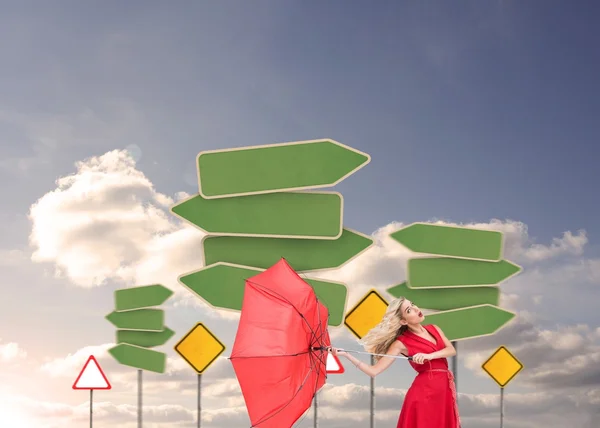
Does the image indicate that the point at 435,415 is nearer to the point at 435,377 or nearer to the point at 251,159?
the point at 435,377

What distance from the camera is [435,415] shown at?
7.74 metres

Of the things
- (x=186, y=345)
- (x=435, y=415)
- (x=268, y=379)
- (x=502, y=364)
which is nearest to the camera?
(x=268, y=379)

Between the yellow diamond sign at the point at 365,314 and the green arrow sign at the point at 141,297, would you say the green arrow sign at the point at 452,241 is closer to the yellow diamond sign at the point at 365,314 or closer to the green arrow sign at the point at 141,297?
the yellow diamond sign at the point at 365,314

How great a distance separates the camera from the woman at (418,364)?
7.73 metres

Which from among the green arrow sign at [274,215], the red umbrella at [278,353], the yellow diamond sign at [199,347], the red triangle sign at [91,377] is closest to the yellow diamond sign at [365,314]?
the green arrow sign at [274,215]

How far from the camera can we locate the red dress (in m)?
7.74

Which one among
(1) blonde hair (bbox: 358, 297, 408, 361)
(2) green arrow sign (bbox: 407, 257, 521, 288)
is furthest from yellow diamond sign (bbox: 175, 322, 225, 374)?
(1) blonde hair (bbox: 358, 297, 408, 361)

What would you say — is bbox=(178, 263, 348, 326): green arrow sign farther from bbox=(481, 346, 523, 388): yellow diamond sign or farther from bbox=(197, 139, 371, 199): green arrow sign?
bbox=(481, 346, 523, 388): yellow diamond sign

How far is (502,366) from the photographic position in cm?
1669

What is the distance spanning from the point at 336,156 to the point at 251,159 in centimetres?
145

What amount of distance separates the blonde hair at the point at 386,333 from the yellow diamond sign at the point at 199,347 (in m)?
5.57

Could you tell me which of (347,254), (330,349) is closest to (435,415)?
(330,349)

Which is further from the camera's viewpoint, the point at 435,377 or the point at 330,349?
the point at 435,377

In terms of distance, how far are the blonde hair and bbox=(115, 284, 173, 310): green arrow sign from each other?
31.6ft
